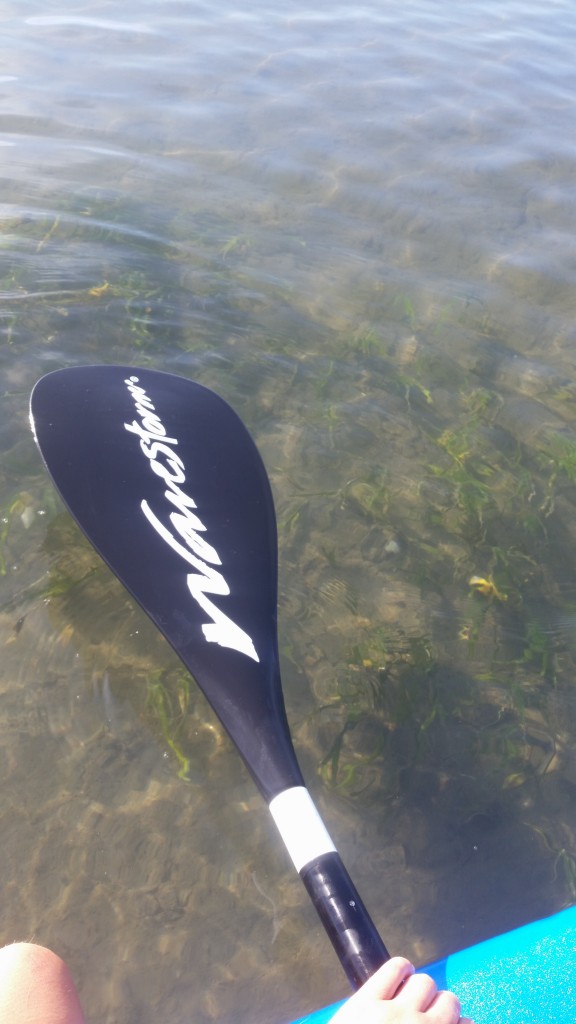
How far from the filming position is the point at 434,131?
234 inches

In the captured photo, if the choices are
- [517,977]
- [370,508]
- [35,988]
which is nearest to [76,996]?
[35,988]

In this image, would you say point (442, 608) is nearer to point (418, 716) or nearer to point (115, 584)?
point (418, 716)

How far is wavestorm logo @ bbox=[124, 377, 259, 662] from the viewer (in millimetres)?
2414

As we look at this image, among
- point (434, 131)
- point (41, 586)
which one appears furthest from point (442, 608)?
point (434, 131)

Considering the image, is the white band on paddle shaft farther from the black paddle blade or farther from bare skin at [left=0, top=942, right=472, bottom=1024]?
bare skin at [left=0, top=942, right=472, bottom=1024]

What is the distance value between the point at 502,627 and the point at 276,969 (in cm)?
133

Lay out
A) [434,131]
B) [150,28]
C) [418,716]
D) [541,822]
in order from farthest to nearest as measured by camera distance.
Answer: [150,28] → [434,131] → [418,716] → [541,822]

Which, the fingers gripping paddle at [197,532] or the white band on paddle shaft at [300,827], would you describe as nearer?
the white band on paddle shaft at [300,827]

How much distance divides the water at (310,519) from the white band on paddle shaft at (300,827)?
0.38 meters

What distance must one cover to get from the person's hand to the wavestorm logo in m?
0.94

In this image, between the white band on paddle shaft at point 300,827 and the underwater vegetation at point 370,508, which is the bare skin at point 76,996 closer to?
the white band on paddle shaft at point 300,827

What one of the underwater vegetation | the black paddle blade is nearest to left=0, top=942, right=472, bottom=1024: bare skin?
the black paddle blade

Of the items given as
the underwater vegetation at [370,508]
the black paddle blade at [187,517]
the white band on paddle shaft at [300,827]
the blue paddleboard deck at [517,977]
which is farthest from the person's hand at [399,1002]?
the underwater vegetation at [370,508]

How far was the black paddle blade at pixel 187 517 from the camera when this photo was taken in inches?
89.4
